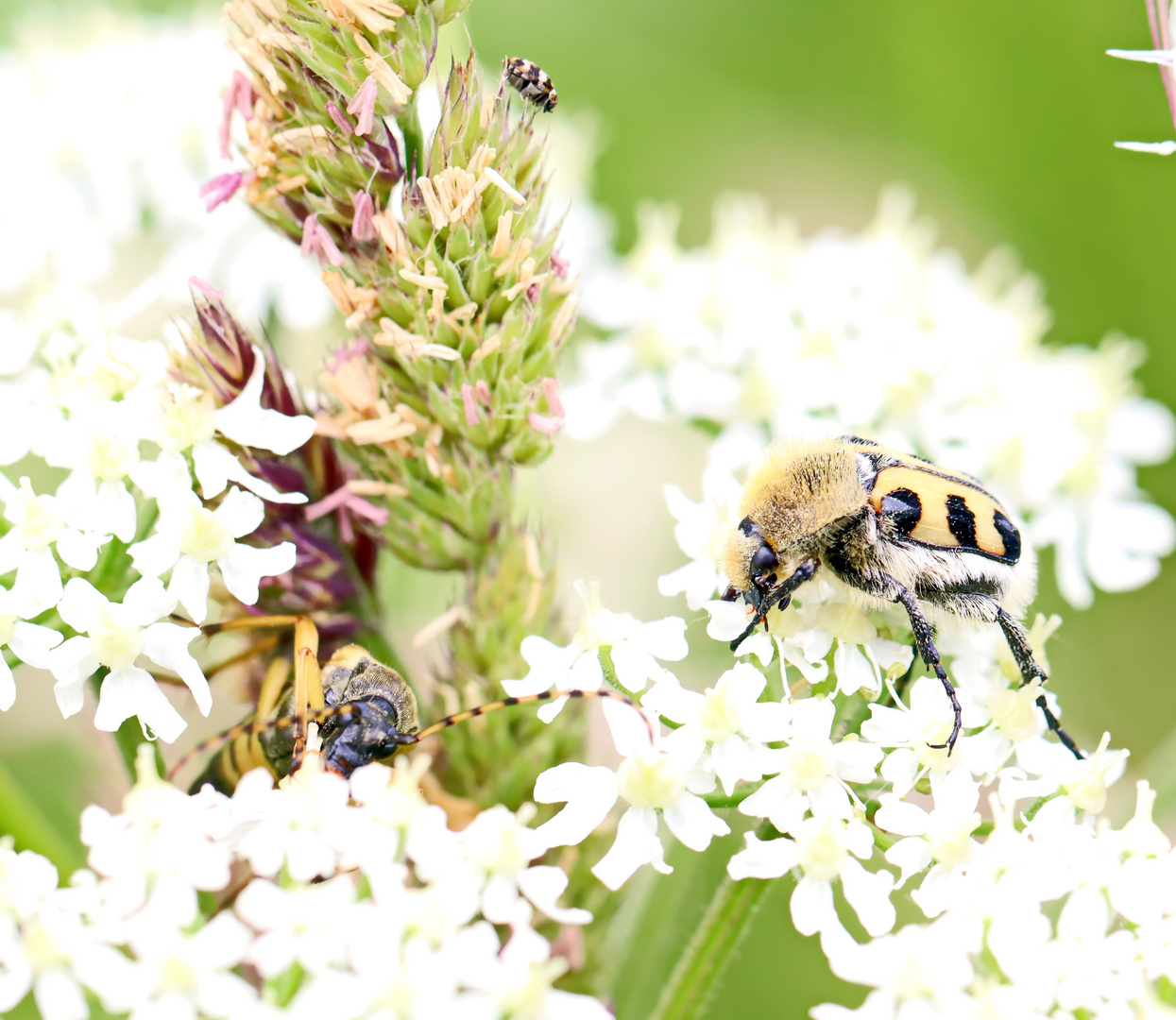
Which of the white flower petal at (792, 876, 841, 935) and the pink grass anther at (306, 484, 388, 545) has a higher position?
the pink grass anther at (306, 484, 388, 545)

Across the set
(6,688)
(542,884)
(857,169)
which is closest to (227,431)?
(6,688)

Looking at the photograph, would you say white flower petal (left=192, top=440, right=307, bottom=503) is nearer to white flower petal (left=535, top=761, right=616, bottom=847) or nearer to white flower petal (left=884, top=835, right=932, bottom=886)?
white flower petal (left=535, top=761, right=616, bottom=847)

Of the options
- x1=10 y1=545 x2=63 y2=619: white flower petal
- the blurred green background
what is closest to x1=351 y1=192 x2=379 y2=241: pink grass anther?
x1=10 y1=545 x2=63 y2=619: white flower petal

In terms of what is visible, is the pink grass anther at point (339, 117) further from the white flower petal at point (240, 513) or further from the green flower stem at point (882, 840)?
the green flower stem at point (882, 840)

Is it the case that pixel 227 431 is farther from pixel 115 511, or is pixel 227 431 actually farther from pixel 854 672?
pixel 854 672

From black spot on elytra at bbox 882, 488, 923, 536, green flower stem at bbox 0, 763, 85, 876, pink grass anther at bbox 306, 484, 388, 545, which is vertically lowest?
green flower stem at bbox 0, 763, 85, 876

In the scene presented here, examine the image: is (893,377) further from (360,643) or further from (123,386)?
(123,386)

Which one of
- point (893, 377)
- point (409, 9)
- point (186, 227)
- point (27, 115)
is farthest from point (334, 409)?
point (27, 115)

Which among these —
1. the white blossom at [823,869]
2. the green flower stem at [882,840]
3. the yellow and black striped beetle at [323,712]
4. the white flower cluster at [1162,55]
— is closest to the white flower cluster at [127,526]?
the yellow and black striped beetle at [323,712]
